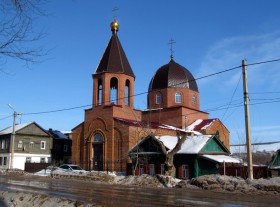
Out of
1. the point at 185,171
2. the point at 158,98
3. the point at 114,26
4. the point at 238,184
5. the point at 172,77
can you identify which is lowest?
the point at 238,184

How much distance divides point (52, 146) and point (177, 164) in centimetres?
2906

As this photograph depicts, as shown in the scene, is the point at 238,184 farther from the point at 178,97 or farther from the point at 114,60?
the point at 178,97

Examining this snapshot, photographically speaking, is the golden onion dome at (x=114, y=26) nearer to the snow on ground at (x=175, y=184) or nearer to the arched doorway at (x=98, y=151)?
the arched doorway at (x=98, y=151)

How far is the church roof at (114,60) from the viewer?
132ft

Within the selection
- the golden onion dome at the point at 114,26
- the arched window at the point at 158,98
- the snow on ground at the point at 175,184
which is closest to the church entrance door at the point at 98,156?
the snow on ground at the point at 175,184

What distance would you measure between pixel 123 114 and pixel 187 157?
514 inches

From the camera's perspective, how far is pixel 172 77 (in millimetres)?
45500

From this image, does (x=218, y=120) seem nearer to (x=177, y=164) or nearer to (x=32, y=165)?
(x=177, y=164)

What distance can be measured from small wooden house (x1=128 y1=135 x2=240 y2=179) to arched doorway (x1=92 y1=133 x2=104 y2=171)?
7841mm

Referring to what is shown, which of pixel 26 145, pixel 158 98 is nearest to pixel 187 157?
pixel 158 98

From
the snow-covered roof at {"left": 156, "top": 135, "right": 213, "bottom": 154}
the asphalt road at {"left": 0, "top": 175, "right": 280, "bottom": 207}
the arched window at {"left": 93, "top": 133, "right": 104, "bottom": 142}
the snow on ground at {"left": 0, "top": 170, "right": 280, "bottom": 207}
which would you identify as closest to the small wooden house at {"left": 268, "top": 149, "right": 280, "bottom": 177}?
the snow-covered roof at {"left": 156, "top": 135, "right": 213, "bottom": 154}

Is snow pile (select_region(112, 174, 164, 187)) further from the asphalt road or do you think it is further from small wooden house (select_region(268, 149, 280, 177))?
small wooden house (select_region(268, 149, 280, 177))

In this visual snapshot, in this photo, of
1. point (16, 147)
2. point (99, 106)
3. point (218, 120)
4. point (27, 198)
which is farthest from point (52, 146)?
point (27, 198)

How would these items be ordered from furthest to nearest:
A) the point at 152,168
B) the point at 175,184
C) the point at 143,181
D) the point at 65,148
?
the point at 65,148 → the point at 152,168 → the point at 143,181 → the point at 175,184
